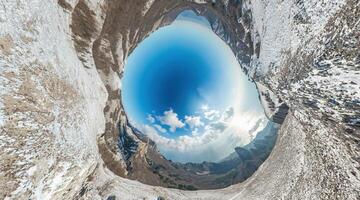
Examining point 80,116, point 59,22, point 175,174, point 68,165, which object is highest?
point 59,22

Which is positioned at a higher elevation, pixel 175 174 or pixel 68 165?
pixel 68 165

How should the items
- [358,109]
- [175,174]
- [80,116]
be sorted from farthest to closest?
[175,174], [80,116], [358,109]

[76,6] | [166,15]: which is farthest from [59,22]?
[166,15]

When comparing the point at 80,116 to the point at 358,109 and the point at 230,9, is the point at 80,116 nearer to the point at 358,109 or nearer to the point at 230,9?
the point at 358,109

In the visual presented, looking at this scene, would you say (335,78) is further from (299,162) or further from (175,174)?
(175,174)

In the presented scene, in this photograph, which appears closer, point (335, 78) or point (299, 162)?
point (335, 78)

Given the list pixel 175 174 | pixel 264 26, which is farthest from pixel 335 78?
pixel 175 174

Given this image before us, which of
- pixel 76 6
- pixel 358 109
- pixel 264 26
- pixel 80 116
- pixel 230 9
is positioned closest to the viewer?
pixel 358 109
